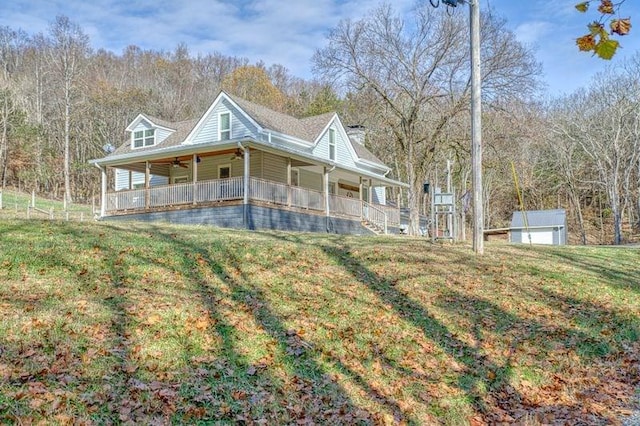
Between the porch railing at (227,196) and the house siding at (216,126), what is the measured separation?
3760 millimetres

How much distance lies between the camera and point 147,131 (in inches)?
1107

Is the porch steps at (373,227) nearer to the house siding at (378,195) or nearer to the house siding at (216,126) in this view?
the house siding at (216,126)

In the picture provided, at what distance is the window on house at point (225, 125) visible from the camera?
2358cm

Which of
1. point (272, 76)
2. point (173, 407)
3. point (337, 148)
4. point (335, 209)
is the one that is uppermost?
point (272, 76)

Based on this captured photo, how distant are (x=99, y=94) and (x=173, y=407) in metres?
45.7

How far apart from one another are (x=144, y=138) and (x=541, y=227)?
915 inches

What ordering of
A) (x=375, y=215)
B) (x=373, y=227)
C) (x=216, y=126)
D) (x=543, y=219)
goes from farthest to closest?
1. (x=543, y=219)
2. (x=375, y=215)
3. (x=373, y=227)
4. (x=216, y=126)

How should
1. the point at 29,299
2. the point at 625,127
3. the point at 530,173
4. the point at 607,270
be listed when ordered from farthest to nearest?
the point at 530,173
the point at 625,127
the point at 607,270
the point at 29,299

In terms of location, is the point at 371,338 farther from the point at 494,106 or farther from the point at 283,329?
the point at 494,106

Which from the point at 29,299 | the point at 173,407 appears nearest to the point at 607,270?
the point at 173,407

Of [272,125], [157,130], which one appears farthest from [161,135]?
[272,125]

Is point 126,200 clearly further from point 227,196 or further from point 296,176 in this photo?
point 296,176

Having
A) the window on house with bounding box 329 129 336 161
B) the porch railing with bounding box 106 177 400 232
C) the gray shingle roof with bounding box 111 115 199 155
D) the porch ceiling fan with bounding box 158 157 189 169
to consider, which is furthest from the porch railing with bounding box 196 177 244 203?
the window on house with bounding box 329 129 336 161

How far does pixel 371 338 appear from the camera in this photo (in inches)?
277
